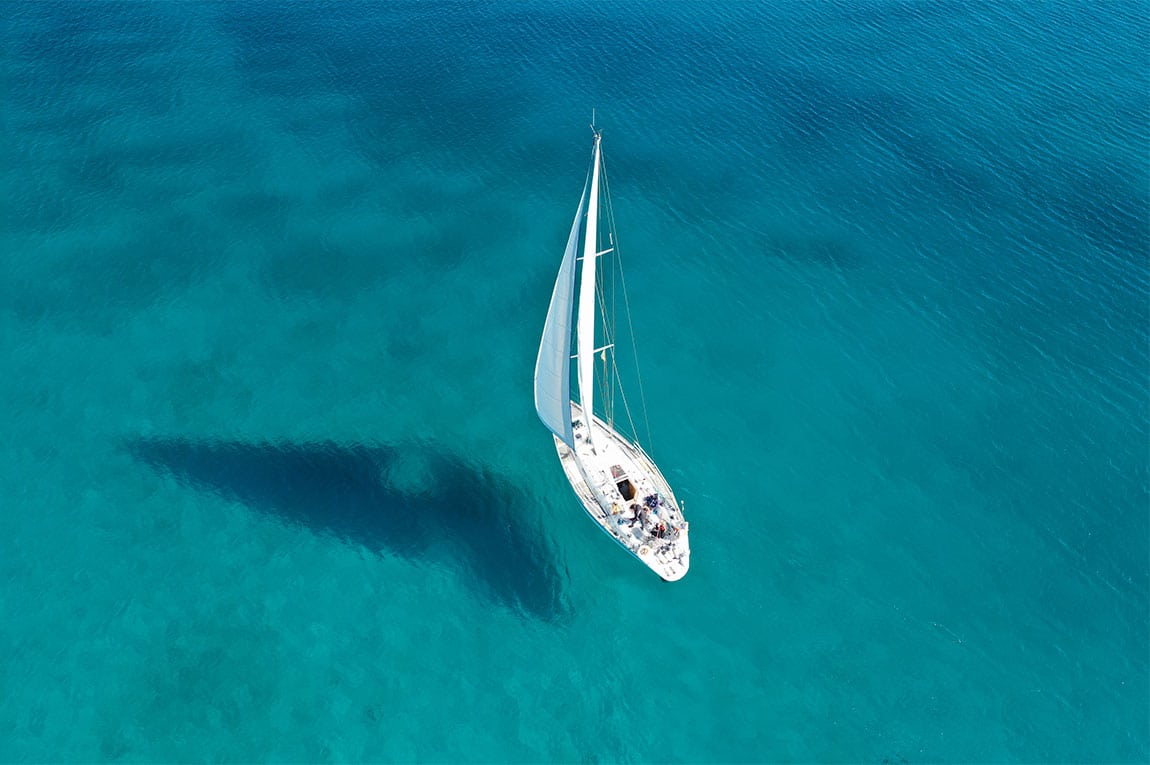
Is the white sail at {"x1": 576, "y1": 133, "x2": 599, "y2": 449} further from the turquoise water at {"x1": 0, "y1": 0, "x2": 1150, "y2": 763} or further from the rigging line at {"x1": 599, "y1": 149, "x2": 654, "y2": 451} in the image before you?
the turquoise water at {"x1": 0, "y1": 0, "x2": 1150, "y2": 763}

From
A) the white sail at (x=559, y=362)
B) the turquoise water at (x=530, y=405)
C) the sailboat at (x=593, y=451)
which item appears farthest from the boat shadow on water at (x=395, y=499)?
the white sail at (x=559, y=362)

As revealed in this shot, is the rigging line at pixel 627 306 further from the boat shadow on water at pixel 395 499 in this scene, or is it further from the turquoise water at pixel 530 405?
the boat shadow on water at pixel 395 499

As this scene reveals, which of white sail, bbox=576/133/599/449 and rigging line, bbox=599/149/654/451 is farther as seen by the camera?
rigging line, bbox=599/149/654/451

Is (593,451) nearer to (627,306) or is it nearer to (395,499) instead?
(395,499)

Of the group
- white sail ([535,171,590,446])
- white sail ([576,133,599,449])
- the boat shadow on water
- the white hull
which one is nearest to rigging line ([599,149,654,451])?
the white hull

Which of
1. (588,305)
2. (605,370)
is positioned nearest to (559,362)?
(588,305)

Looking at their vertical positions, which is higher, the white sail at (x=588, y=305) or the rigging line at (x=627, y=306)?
the white sail at (x=588, y=305)
